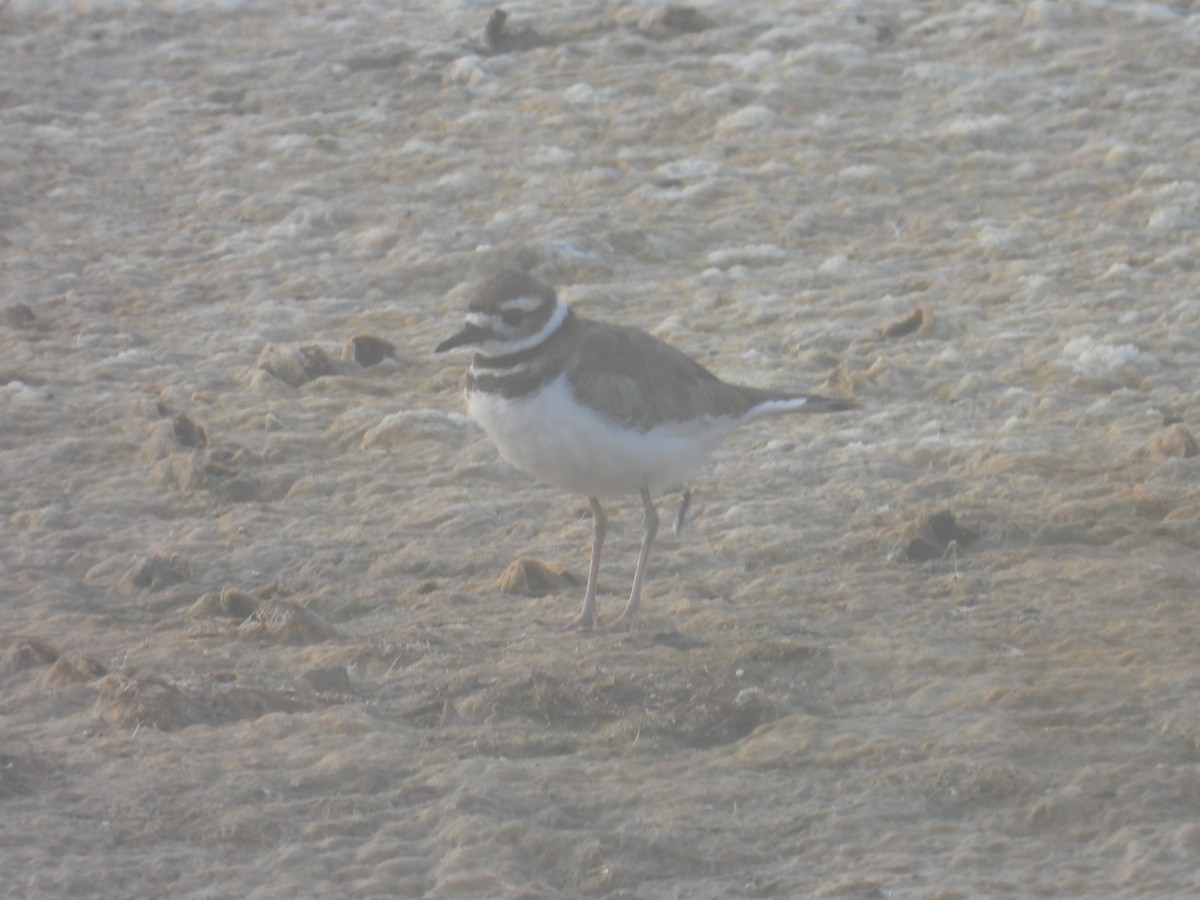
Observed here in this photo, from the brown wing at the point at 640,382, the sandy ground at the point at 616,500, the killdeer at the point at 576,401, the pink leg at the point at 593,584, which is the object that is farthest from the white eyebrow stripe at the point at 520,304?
the sandy ground at the point at 616,500

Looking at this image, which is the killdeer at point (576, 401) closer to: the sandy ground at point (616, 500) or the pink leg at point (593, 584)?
the pink leg at point (593, 584)

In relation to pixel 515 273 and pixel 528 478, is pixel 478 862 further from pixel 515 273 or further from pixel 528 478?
pixel 528 478

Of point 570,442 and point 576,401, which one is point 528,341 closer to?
point 576,401

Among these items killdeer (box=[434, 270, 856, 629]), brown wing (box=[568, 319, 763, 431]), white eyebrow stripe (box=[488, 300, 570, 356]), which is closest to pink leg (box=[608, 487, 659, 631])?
killdeer (box=[434, 270, 856, 629])

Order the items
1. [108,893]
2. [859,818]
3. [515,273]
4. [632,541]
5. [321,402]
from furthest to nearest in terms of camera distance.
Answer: [321,402] → [632,541] → [515,273] → [859,818] → [108,893]

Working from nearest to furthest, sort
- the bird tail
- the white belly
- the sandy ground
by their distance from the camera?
the sandy ground
the white belly
the bird tail

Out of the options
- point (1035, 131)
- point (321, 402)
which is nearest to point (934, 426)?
point (321, 402)

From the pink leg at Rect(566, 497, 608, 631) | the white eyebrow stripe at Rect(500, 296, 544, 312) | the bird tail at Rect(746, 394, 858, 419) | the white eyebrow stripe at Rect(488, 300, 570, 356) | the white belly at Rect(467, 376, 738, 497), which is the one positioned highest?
A: the white eyebrow stripe at Rect(500, 296, 544, 312)

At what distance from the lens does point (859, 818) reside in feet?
12.4

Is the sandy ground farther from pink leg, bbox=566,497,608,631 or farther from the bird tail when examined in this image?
the bird tail

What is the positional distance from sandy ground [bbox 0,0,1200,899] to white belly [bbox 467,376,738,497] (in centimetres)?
40

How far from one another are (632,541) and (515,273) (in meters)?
1.08

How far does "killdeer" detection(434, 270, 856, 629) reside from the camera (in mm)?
4934

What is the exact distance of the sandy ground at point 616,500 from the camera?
12.5ft
